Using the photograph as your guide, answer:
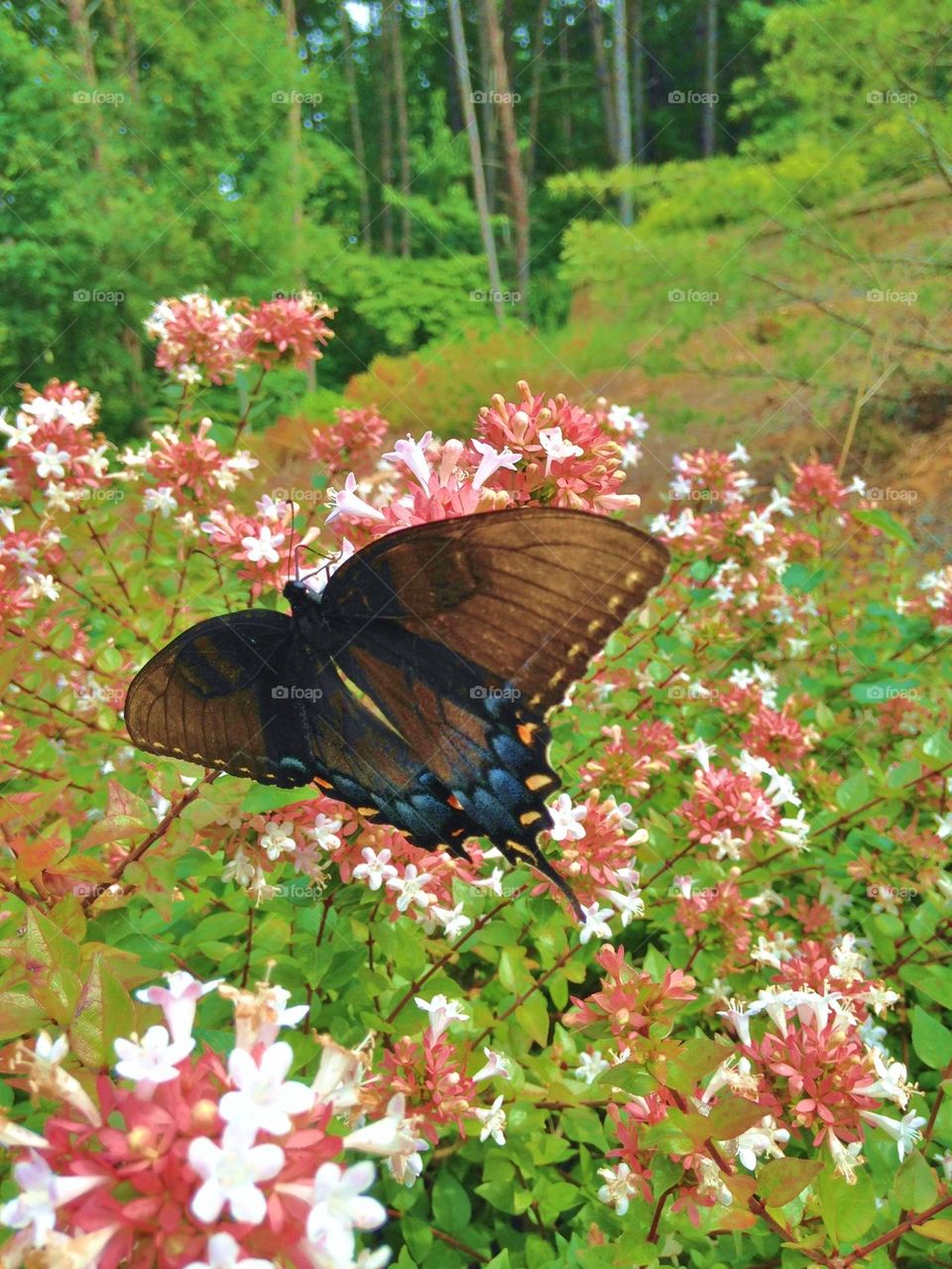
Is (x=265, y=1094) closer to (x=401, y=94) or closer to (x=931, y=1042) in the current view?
(x=931, y=1042)

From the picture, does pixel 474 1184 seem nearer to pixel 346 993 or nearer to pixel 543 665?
pixel 346 993

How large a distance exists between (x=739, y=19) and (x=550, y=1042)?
793 inches

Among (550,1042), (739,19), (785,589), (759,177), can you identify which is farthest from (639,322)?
(739,19)

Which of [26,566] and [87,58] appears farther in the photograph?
[87,58]

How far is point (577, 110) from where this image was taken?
22.4 m

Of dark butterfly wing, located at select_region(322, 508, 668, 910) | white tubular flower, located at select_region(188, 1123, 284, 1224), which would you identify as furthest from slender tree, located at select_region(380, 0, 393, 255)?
white tubular flower, located at select_region(188, 1123, 284, 1224)

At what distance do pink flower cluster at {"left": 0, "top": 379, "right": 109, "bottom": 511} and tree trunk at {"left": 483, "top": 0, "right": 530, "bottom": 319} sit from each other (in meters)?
9.89

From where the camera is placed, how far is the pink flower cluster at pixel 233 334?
2895 millimetres

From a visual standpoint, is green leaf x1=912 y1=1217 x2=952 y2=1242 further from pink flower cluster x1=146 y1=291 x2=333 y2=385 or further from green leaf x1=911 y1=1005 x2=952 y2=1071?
pink flower cluster x1=146 y1=291 x2=333 y2=385

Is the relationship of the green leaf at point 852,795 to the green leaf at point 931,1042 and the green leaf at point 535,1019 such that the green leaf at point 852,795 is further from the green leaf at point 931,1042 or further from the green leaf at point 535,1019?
the green leaf at point 535,1019

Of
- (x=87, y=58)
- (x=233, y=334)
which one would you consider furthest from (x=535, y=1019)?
(x=87, y=58)

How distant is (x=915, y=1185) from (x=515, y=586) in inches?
45.1

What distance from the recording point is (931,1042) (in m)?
1.66

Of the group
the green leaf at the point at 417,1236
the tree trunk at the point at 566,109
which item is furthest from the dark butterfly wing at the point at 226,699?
the tree trunk at the point at 566,109
